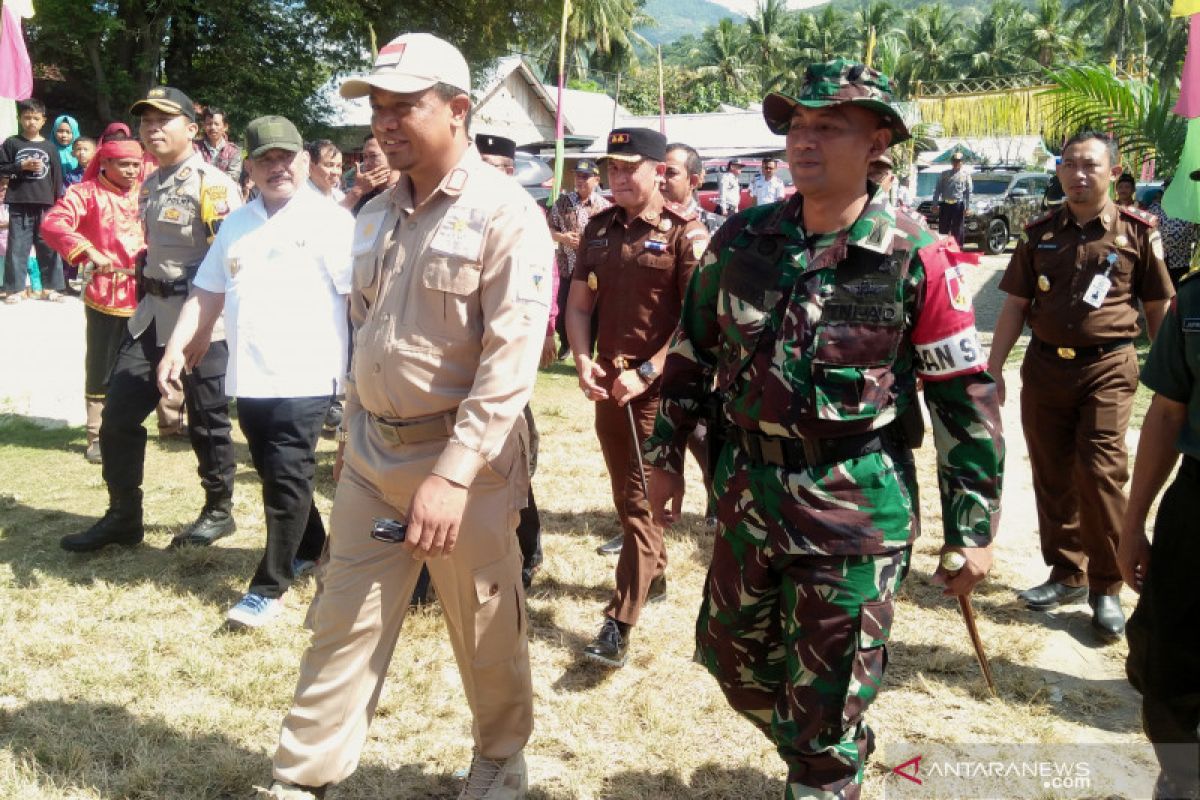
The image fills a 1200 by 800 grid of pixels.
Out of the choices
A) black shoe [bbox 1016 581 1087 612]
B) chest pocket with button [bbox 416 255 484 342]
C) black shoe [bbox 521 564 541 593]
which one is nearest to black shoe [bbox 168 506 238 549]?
black shoe [bbox 521 564 541 593]

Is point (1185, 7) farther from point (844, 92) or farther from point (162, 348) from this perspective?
point (162, 348)

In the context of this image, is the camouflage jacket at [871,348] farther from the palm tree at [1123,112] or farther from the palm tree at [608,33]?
the palm tree at [608,33]

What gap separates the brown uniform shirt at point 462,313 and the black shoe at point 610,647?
1742 mm

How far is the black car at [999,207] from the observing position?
78.3 ft

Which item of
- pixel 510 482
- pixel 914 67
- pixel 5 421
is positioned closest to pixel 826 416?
pixel 510 482

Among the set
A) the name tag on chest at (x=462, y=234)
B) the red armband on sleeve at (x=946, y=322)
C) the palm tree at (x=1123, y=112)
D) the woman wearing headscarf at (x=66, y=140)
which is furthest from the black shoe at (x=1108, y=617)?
the woman wearing headscarf at (x=66, y=140)

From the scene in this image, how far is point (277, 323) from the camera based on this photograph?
14.9ft

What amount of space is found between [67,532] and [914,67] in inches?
3119

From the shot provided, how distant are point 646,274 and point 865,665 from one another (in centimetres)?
233

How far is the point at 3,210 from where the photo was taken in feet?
43.9

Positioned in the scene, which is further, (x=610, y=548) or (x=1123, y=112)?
(x=1123, y=112)

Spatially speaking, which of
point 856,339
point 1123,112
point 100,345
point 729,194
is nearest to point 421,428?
point 856,339

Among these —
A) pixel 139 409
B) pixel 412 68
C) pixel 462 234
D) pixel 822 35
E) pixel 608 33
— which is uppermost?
pixel 822 35

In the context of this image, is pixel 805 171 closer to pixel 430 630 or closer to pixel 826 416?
pixel 826 416
